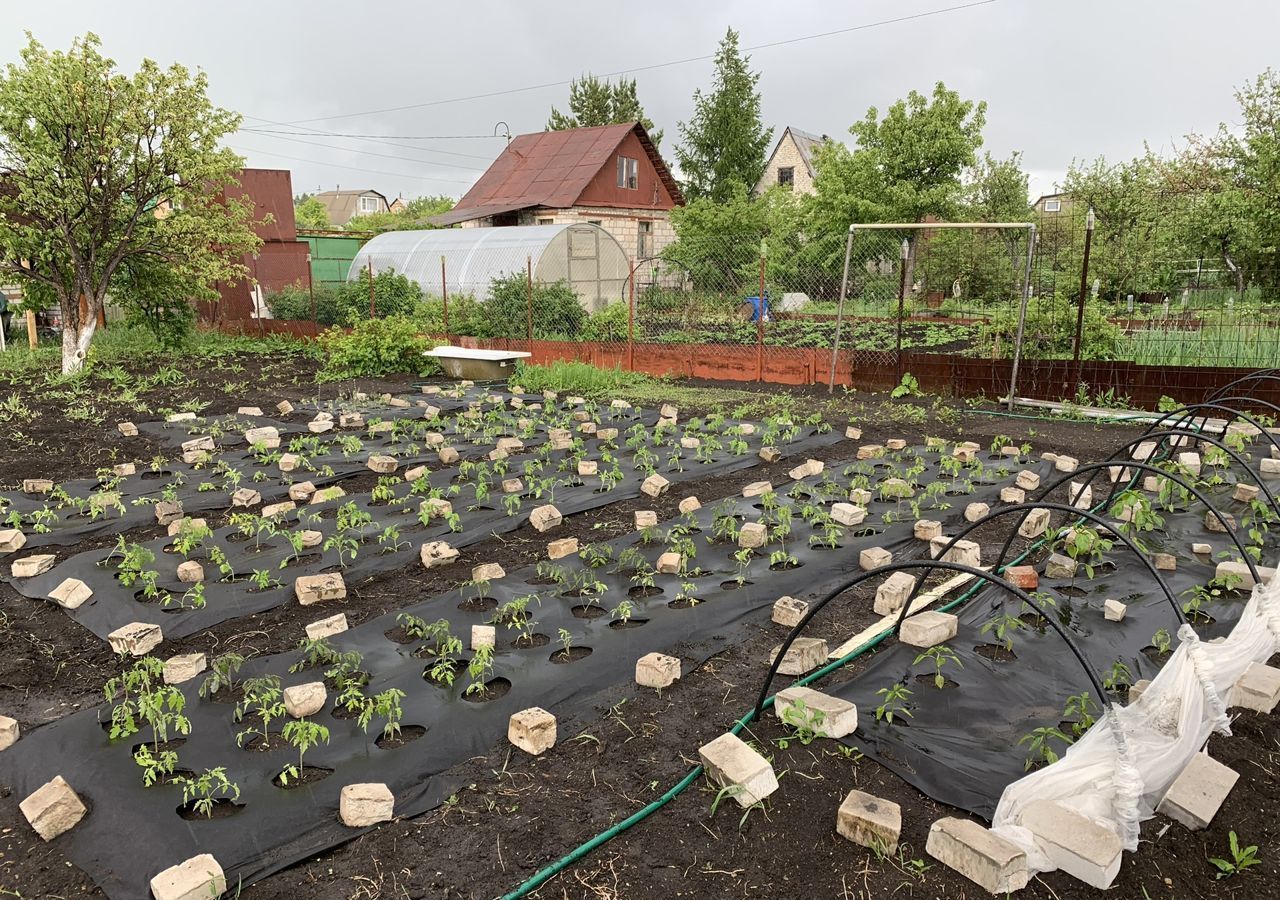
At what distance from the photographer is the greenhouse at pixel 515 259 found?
1692 cm

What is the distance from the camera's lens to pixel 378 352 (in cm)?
1210

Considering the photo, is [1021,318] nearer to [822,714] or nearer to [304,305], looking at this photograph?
[822,714]

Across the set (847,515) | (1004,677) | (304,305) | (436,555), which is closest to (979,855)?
(1004,677)

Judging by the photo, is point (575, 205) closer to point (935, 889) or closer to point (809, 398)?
point (809, 398)

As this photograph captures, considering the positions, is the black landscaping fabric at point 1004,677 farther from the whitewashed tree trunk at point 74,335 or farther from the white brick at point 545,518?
the whitewashed tree trunk at point 74,335

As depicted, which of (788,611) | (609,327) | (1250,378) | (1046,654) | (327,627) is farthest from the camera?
Result: (609,327)

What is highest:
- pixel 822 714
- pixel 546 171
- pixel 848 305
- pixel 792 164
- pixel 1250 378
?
pixel 792 164

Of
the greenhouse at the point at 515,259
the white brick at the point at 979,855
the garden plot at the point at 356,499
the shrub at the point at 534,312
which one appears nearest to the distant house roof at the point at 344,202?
the greenhouse at the point at 515,259

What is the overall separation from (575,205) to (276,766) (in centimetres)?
2332

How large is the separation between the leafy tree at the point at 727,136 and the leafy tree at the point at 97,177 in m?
18.9

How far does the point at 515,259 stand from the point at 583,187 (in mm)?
8551

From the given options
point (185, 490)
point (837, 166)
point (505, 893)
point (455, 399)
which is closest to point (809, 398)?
point (455, 399)

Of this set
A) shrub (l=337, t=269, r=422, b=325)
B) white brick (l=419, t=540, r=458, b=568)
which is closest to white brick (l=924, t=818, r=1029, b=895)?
white brick (l=419, t=540, r=458, b=568)

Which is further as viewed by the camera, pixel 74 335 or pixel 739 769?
pixel 74 335
